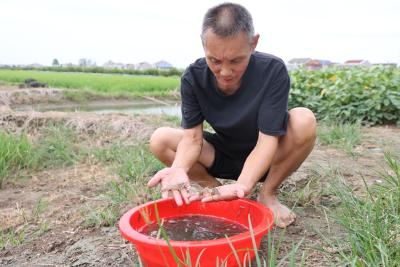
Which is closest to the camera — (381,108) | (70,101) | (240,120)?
(240,120)

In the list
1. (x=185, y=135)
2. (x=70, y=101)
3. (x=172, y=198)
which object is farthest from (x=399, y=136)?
(x=70, y=101)

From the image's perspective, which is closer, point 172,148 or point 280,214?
point 280,214

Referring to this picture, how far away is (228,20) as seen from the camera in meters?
1.69

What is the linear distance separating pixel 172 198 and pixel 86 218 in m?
0.68

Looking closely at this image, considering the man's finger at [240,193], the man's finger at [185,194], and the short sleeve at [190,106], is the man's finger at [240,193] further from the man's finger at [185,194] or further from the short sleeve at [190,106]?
the short sleeve at [190,106]

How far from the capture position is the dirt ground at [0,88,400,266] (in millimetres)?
1815

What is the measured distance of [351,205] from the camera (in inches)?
67.0

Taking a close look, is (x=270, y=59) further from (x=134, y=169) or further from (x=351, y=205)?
(x=134, y=169)

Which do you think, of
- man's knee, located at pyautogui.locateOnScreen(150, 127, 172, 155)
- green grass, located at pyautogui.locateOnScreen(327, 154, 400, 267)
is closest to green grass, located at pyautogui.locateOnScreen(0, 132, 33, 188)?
man's knee, located at pyautogui.locateOnScreen(150, 127, 172, 155)

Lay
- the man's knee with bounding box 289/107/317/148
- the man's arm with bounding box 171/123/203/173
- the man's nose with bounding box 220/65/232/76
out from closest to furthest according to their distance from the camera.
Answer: the man's nose with bounding box 220/65/232/76
the man's knee with bounding box 289/107/317/148
the man's arm with bounding box 171/123/203/173

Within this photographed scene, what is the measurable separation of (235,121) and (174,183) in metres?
0.52

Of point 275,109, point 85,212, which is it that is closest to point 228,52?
point 275,109

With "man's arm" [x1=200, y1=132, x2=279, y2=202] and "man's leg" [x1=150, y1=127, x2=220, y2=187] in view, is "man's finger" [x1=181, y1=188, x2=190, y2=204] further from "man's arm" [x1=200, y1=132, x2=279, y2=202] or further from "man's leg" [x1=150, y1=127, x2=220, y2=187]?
"man's leg" [x1=150, y1=127, x2=220, y2=187]

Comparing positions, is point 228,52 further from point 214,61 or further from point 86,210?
point 86,210
